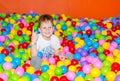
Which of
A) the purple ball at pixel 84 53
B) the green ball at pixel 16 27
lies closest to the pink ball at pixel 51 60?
the purple ball at pixel 84 53

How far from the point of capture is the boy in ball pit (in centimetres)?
207

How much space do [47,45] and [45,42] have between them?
0.10 ft

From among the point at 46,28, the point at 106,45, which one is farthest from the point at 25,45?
the point at 106,45

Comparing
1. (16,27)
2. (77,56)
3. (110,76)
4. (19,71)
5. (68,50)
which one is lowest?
(110,76)

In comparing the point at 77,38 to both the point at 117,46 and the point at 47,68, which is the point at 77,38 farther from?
the point at 47,68

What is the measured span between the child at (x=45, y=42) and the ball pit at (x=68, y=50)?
0.15 feet

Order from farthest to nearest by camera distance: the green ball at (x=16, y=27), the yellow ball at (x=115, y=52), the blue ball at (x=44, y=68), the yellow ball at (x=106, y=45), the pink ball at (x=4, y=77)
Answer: the green ball at (x=16, y=27)
the yellow ball at (x=106, y=45)
the yellow ball at (x=115, y=52)
the blue ball at (x=44, y=68)
the pink ball at (x=4, y=77)

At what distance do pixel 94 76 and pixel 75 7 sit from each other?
3.96 ft

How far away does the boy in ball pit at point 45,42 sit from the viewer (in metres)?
2.07

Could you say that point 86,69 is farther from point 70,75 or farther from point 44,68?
point 44,68

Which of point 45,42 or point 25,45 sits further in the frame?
point 25,45

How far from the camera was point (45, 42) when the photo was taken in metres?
2.17

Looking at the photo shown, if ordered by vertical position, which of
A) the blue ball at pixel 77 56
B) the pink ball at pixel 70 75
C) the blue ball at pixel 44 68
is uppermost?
the blue ball at pixel 77 56

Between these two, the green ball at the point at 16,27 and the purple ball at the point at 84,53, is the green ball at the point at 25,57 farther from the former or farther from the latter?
the green ball at the point at 16,27
